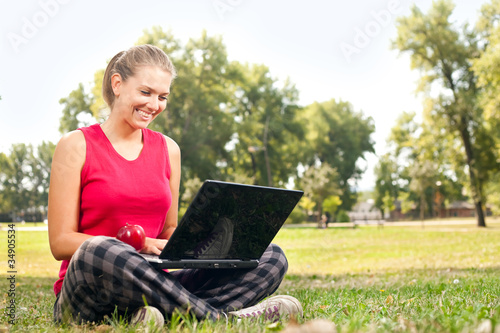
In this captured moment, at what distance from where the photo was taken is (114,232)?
9.39ft

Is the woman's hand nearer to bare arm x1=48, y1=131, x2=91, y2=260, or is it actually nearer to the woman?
the woman

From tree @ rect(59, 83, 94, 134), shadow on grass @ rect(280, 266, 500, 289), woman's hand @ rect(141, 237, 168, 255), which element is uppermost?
tree @ rect(59, 83, 94, 134)

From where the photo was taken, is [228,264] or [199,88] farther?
[199,88]

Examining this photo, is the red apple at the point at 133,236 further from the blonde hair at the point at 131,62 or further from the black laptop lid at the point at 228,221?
the blonde hair at the point at 131,62

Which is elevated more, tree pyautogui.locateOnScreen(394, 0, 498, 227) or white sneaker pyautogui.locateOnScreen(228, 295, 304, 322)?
tree pyautogui.locateOnScreen(394, 0, 498, 227)

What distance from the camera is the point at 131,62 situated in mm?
2947

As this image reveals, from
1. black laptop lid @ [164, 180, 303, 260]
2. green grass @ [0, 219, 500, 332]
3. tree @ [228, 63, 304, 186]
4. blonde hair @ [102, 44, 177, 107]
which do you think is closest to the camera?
green grass @ [0, 219, 500, 332]

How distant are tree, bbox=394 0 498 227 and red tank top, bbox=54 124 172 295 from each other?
28.5m

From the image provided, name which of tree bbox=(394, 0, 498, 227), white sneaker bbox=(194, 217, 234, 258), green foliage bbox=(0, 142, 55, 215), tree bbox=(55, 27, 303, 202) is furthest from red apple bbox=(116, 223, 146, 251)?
tree bbox=(394, 0, 498, 227)

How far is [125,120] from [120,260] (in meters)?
1.04

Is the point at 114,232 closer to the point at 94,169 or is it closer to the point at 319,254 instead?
the point at 94,169

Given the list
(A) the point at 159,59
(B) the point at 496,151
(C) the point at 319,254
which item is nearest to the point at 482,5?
(B) the point at 496,151

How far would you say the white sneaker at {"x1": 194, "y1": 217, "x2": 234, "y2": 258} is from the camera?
253cm

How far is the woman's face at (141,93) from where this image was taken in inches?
117
